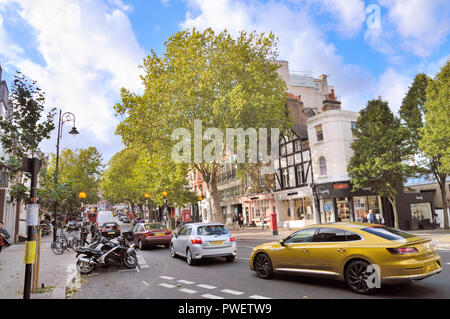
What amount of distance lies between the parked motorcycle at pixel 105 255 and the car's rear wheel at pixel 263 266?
4839 millimetres

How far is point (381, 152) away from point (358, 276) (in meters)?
19.1

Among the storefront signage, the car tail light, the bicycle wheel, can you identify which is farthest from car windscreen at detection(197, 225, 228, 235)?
the storefront signage

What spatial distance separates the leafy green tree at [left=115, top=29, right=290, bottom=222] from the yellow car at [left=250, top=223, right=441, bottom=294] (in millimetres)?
15821

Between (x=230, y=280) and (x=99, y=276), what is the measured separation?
4541 mm

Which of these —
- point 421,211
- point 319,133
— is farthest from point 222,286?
point 421,211

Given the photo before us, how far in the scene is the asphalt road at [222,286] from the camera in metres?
6.79

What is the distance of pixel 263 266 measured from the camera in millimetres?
8719

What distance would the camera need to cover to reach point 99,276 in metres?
10.4

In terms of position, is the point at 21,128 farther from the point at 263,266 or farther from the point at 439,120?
the point at 439,120

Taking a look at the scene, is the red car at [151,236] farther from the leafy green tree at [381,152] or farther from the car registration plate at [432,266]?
the leafy green tree at [381,152]

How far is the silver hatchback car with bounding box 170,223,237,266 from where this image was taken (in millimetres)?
11312

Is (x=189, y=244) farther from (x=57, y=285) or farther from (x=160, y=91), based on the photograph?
(x=160, y=91)

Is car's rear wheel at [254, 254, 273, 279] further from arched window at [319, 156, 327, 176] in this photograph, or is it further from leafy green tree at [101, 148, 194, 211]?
arched window at [319, 156, 327, 176]
